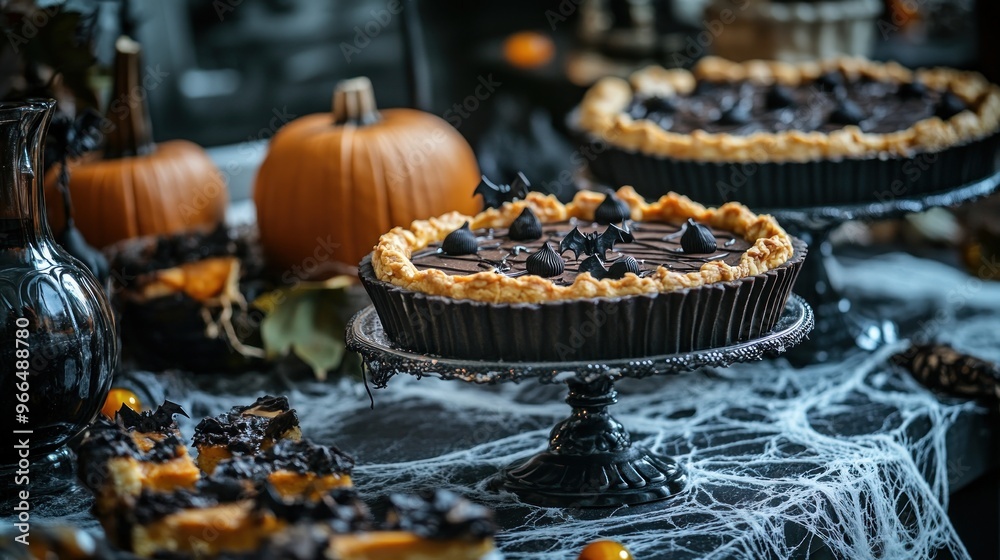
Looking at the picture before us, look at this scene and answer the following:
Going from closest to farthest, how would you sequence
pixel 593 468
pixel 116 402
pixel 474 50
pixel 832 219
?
pixel 593 468, pixel 116 402, pixel 832 219, pixel 474 50

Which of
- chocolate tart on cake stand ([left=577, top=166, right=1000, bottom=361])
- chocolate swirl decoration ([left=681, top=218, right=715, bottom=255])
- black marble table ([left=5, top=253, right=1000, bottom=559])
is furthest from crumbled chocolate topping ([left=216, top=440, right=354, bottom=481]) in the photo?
chocolate tart on cake stand ([left=577, top=166, right=1000, bottom=361])

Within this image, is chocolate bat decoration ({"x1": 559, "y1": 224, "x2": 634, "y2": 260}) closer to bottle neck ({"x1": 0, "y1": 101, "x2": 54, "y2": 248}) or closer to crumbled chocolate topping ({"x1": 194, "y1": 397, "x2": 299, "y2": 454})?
crumbled chocolate topping ({"x1": 194, "y1": 397, "x2": 299, "y2": 454})

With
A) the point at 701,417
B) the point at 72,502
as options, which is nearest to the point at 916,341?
the point at 701,417

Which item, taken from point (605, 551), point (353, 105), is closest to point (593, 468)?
point (605, 551)

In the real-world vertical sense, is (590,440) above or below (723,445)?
above

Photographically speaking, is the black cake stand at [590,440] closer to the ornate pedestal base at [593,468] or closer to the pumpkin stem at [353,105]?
the ornate pedestal base at [593,468]

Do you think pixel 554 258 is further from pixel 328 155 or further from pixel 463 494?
A: pixel 328 155

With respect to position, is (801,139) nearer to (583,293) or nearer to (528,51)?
(583,293)

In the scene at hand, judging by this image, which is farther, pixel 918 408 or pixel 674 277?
pixel 918 408
